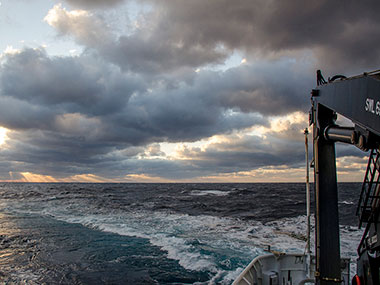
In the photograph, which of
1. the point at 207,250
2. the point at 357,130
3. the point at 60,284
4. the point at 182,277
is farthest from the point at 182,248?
the point at 357,130

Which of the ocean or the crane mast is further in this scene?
the ocean

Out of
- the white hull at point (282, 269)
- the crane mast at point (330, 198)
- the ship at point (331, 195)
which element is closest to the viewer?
the ship at point (331, 195)

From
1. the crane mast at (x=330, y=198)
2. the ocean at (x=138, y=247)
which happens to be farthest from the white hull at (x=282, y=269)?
the ocean at (x=138, y=247)

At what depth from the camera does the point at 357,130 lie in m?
5.05

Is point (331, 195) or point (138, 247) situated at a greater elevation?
point (331, 195)

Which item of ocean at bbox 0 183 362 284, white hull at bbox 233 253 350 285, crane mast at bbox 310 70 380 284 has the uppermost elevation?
crane mast at bbox 310 70 380 284

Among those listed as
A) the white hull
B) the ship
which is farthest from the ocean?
the ship

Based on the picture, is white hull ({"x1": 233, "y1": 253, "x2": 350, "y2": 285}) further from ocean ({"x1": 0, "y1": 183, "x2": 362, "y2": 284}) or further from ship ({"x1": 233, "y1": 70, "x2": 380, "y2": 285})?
ocean ({"x1": 0, "y1": 183, "x2": 362, "y2": 284})

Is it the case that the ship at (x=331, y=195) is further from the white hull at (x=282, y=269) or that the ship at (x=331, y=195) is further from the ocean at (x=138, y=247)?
the ocean at (x=138, y=247)

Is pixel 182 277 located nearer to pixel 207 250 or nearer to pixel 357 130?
pixel 207 250

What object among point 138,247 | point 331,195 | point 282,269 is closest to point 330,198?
point 331,195

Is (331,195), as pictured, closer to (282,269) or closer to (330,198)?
(330,198)

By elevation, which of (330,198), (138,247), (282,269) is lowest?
(138,247)

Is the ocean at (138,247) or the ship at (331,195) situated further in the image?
the ocean at (138,247)
